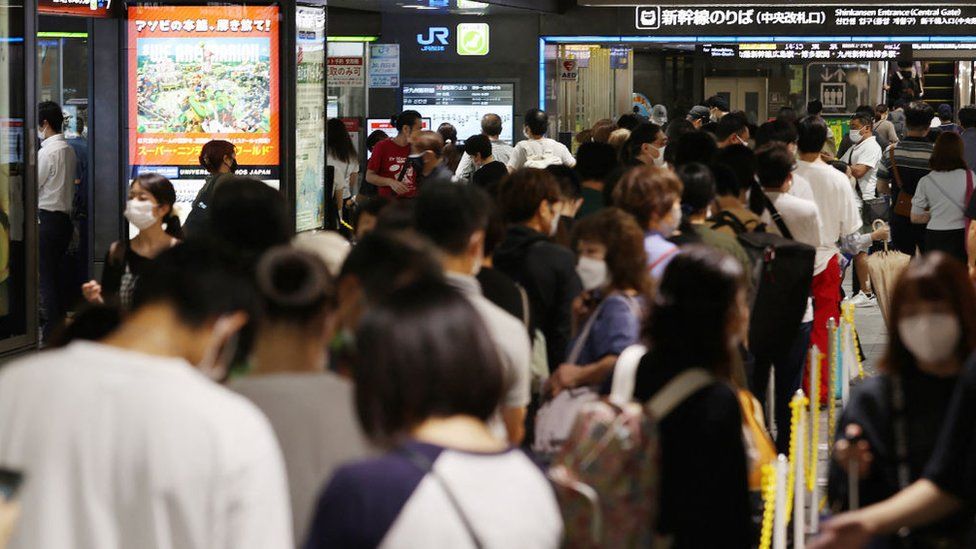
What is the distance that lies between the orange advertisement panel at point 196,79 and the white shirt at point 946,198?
491 centimetres

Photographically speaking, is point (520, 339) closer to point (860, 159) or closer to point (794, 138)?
point (794, 138)

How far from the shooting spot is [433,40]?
862 inches

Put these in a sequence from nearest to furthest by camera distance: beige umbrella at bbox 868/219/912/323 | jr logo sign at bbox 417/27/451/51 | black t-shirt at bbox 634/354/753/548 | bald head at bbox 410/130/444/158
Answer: black t-shirt at bbox 634/354/753/548, beige umbrella at bbox 868/219/912/323, bald head at bbox 410/130/444/158, jr logo sign at bbox 417/27/451/51

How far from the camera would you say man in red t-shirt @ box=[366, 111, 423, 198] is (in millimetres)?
14031

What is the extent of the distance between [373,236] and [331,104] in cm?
1755

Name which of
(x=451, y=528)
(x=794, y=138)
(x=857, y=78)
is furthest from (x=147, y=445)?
(x=857, y=78)

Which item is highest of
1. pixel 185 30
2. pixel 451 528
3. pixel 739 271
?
pixel 185 30

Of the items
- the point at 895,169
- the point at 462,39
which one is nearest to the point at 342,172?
the point at 895,169

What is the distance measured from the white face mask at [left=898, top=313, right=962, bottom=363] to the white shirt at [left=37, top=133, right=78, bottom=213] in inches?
372

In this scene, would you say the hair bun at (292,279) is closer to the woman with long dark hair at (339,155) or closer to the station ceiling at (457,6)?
Result: the woman with long dark hair at (339,155)

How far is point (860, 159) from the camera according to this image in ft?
54.4

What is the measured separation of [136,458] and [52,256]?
9729 millimetres

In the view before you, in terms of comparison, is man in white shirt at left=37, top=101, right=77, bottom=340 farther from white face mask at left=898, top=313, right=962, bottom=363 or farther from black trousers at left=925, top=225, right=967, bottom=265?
white face mask at left=898, top=313, right=962, bottom=363

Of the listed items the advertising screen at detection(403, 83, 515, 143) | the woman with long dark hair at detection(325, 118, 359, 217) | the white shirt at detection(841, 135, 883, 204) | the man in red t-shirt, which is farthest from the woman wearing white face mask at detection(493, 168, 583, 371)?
the advertising screen at detection(403, 83, 515, 143)
